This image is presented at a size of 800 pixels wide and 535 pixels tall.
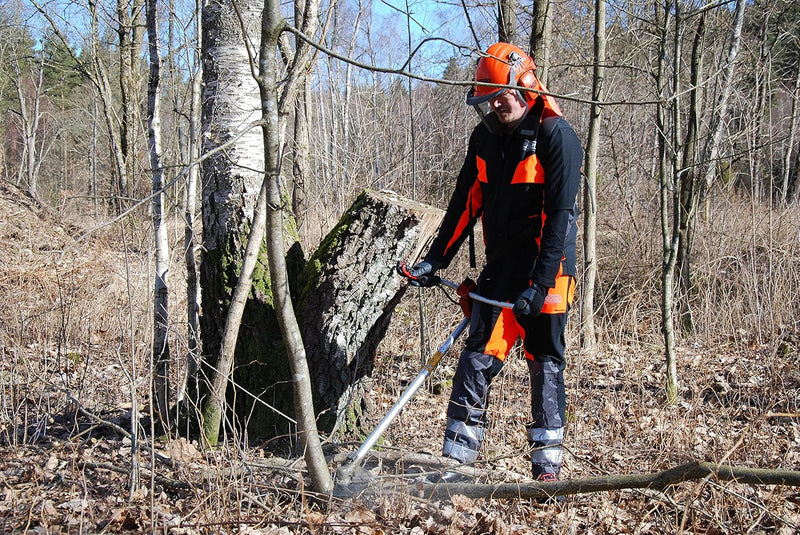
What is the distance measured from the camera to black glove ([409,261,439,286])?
3.17 m

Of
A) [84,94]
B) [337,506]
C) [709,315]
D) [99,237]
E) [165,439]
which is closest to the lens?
[337,506]

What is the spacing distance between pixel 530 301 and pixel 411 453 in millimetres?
1107

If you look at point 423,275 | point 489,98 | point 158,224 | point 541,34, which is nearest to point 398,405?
point 423,275

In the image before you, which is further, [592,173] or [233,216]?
[592,173]

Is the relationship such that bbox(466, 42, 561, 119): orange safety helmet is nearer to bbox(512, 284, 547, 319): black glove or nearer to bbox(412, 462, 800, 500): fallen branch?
bbox(512, 284, 547, 319): black glove

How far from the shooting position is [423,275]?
3.18m

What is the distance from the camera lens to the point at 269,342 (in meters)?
3.47

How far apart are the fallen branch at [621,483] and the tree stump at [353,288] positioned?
90cm

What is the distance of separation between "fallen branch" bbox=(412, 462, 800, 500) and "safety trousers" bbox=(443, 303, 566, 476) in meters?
0.36

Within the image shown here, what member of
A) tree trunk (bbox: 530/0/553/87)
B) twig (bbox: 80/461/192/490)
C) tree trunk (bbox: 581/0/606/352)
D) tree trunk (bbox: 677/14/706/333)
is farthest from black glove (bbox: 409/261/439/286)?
tree trunk (bbox: 530/0/553/87)

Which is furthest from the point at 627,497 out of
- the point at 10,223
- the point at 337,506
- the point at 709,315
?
the point at 10,223

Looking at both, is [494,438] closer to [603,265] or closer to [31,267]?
[603,265]

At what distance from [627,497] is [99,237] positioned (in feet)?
31.8

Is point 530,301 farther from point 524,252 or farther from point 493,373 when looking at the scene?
point 493,373
